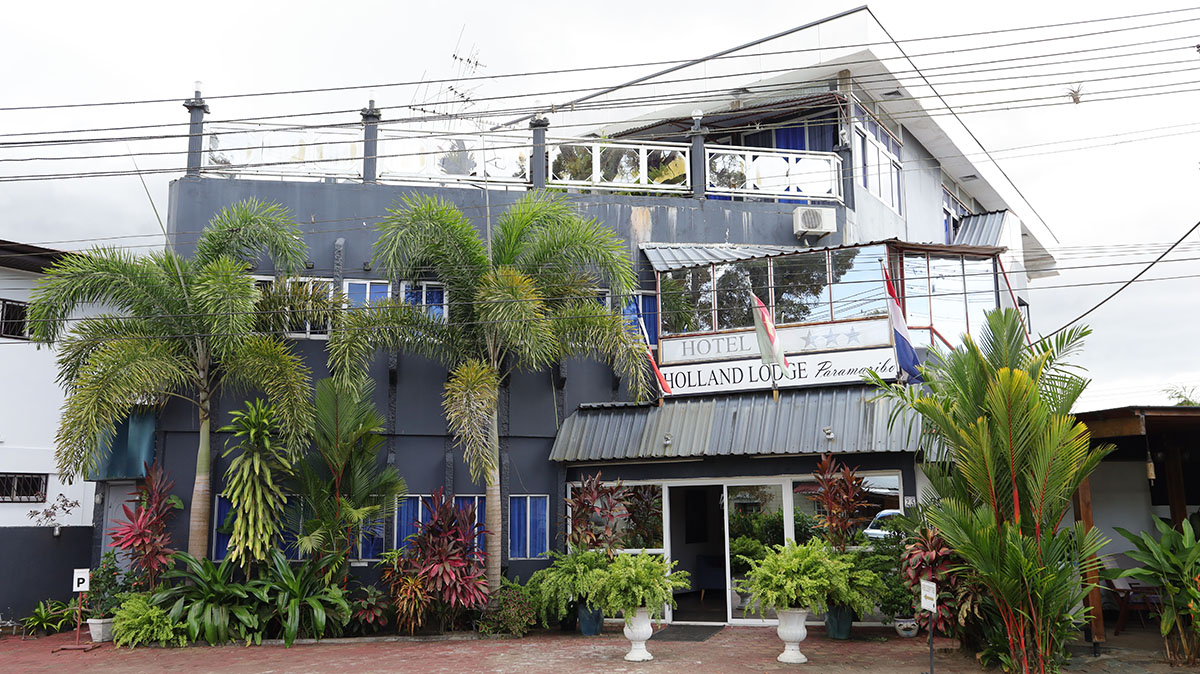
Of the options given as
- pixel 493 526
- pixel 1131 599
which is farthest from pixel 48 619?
pixel 1131 599

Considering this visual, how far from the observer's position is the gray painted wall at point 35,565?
15.2 meters

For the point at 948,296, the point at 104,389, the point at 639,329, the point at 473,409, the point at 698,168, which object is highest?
the point at 698,168

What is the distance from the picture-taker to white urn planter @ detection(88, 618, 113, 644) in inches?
500

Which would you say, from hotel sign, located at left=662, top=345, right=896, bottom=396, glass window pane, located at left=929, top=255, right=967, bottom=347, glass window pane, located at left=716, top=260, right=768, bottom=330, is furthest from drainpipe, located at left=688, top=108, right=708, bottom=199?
glass window pane, located at left=929, top=255, right=967, bottom=347

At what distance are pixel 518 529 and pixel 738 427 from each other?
3.82 metres

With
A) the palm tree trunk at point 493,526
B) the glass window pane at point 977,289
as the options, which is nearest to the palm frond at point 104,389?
the palm tree trunk at point 493,526

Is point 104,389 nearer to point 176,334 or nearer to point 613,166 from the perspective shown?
point 176,334

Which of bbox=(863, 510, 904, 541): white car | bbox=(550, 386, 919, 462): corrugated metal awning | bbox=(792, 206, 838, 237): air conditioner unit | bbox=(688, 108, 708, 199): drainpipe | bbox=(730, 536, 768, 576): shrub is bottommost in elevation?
bbox=(730, 536, 768, 576): shrub

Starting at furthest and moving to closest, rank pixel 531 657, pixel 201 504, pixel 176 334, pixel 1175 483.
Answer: pixel 201 504 → pixel 176 334 → pixel 1175 483 → pixel 531 657

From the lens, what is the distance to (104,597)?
1352 centimetres

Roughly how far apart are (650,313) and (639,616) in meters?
6.10

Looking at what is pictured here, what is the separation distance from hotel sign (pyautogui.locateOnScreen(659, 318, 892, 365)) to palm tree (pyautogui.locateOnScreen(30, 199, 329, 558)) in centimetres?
570

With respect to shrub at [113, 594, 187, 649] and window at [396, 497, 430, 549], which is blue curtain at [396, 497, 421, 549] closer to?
window at [396, 497, 430, 549]

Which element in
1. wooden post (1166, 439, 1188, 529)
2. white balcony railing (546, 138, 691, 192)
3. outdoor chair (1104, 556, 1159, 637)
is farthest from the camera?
white balcony railing (546, 138, 691, 192)
